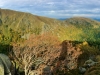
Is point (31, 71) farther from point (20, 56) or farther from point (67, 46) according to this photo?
point (67, 46)

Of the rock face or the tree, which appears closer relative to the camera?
the tree

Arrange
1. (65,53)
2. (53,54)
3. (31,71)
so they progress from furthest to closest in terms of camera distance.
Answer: (65,53)
(53,54)
(31,71)

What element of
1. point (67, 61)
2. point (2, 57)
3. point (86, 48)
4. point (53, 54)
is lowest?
point (86, 48)

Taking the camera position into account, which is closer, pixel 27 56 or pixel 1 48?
pixel 27 56

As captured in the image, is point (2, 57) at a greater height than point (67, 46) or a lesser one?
greater

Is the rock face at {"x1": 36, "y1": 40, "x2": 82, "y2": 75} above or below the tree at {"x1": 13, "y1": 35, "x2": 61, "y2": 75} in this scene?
below

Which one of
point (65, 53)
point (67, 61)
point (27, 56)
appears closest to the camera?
point (27, 56)

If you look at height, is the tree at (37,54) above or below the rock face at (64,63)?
above

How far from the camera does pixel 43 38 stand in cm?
3478

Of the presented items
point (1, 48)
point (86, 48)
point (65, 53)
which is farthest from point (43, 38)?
point (86, 48)

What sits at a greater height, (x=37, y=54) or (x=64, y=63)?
(x=37, y=54)

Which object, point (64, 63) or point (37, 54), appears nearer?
point (37, 54)

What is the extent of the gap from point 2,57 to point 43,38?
1502 centimetres

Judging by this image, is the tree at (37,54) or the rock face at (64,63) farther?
the rock face at (64,63)
